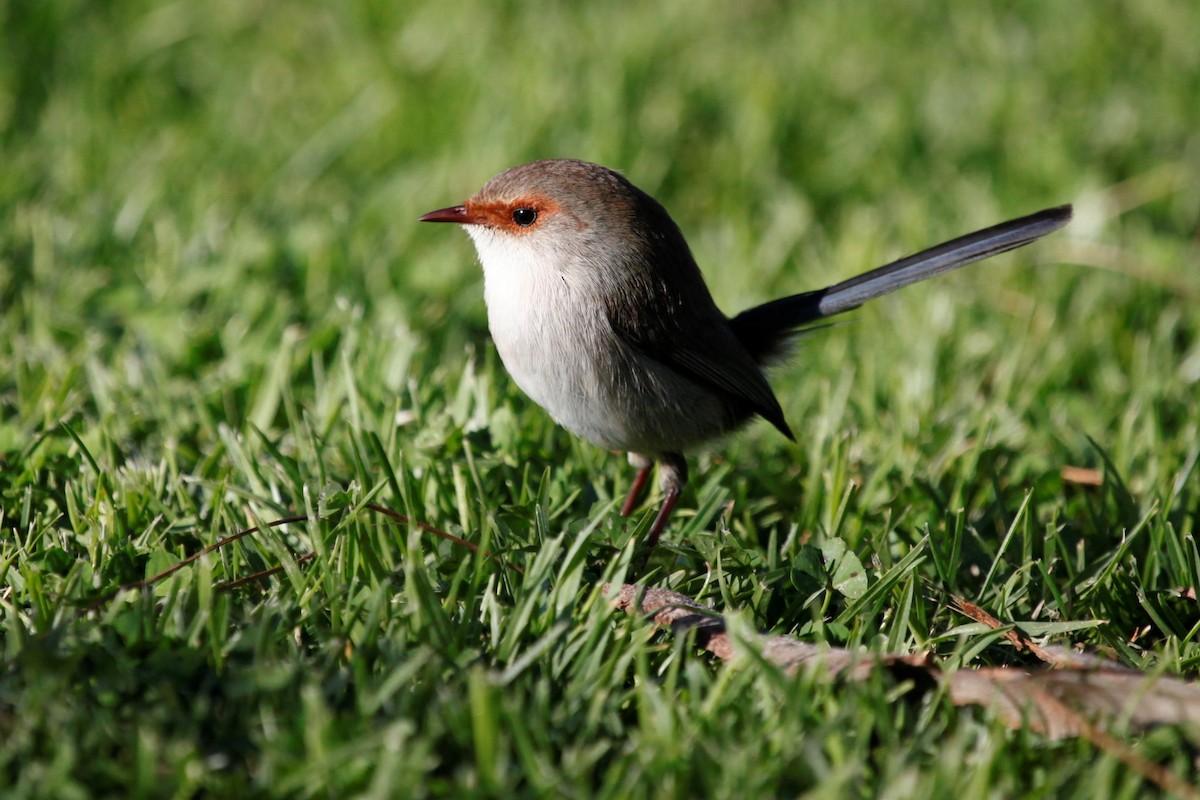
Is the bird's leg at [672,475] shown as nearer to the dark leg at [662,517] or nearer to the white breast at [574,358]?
the dark leg at [662,517]

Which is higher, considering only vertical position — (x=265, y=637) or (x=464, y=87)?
(x=464, y=87)

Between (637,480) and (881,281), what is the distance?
1.03 meters

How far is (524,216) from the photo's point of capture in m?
3.91

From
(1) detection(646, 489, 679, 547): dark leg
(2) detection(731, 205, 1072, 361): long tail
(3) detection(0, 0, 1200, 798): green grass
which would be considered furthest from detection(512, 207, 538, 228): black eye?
(1) detection(646, 489, 679, 547): dark leg

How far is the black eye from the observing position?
153 inches

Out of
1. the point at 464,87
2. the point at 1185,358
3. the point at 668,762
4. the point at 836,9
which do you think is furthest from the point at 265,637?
the point at 836,9

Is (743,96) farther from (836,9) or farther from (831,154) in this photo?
(836,9)

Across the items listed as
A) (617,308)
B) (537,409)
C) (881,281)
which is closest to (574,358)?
(617,308)

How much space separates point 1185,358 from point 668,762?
3.80 metres

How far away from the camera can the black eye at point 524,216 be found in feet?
12.8

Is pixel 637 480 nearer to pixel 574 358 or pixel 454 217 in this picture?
pixel 574 358

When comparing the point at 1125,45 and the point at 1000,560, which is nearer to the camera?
the point at 1000,560

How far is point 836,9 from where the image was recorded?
8203 millimetres

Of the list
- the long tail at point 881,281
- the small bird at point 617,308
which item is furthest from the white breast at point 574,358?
the long tail at point 881,281
